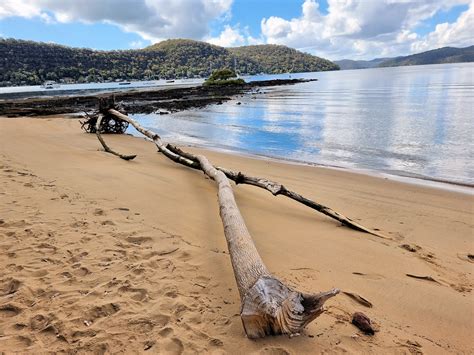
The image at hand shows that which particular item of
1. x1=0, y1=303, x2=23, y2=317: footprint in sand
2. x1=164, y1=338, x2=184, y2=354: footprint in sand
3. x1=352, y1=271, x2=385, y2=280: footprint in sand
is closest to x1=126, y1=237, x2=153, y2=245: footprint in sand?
x1=0, y1=303, x2=23, y2=317: footprint in sand

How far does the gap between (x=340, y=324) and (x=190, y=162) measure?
6636 mm

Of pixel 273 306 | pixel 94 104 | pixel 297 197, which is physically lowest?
pixel 297 197

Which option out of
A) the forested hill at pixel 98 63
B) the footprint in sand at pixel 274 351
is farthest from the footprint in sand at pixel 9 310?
the forested hill at pixel 98 63

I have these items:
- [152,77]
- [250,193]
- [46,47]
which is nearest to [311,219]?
[250,193]

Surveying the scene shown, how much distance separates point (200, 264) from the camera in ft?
12.3

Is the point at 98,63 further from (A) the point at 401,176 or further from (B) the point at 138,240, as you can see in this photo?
(B) the point at 138,240

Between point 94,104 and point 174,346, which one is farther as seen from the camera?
point 94,104

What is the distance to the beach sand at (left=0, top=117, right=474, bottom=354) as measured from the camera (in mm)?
2590

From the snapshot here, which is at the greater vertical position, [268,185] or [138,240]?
[268,185]

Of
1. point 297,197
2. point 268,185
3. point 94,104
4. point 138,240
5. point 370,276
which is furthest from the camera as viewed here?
point 94,104

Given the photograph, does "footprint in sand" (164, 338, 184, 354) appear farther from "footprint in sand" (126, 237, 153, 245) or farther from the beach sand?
"footprint in sand" (126, 237, 153, 245)

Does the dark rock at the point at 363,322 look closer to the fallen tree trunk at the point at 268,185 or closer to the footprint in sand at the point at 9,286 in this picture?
the fallen tree trunk at the point at 268,185

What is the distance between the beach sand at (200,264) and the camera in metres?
2.59

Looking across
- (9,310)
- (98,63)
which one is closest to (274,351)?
(9,310)
